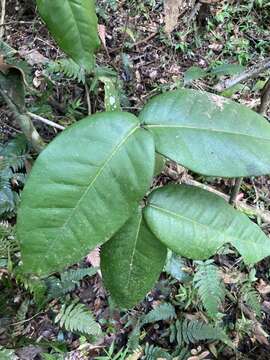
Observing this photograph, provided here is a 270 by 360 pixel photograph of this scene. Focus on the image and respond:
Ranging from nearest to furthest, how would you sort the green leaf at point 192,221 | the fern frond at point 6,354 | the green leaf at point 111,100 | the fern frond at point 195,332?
the green leaf at point 192,221
the green leaf at point 111,100
the fern frond at point 6,354
the fern frond at point 195,332

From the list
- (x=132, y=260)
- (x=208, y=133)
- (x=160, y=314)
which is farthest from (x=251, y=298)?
(x=208, y=133)

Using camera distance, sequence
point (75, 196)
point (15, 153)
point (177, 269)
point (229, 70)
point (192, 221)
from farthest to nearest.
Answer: point (15, 153) < point (177, 269) < point (229, 70) < point (192, 221) < point (75, 196)

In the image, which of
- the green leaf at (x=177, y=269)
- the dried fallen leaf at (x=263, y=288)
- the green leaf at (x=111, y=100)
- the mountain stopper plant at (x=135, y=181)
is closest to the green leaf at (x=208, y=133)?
the mountain stopper plant at (x=135, y=181)

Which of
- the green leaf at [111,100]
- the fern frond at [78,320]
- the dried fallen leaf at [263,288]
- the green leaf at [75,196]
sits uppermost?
the green leaf at [75,196]

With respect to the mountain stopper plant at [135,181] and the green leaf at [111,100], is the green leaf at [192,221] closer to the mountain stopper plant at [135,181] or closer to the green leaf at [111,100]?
the mountain stopper plant at [135,181]

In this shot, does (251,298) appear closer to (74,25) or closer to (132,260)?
(132,260)

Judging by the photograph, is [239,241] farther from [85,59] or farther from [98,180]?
[85,59]

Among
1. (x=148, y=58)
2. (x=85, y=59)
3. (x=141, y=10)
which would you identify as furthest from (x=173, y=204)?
(x=141, y=10)

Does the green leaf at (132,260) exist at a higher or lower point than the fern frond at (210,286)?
higher
